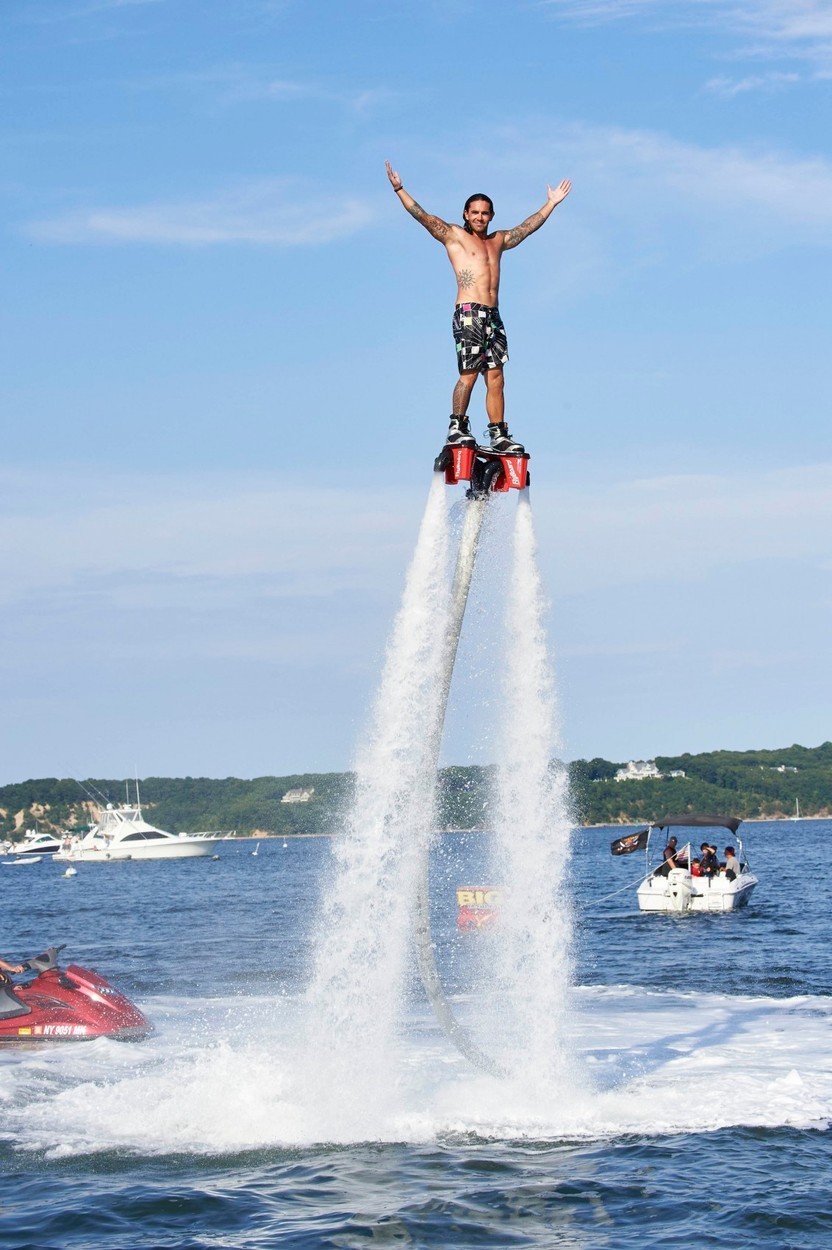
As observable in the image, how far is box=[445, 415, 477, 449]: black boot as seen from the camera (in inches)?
552

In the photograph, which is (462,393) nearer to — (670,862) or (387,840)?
(387,840)

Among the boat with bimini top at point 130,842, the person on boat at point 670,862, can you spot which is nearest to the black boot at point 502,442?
the person on boat at point 670,862

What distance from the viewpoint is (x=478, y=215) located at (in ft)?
46.1

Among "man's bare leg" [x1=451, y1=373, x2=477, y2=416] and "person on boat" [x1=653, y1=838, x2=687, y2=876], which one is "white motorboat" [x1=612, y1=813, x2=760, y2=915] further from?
"man's bare leg" [x1=451, y1=373, x2=477, y2=416]

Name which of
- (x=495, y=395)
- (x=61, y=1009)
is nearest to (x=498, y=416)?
(x=495, y=395)

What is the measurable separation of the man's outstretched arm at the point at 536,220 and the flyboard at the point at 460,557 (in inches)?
85.4

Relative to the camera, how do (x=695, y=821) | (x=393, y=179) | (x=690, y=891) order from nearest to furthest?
(x=393, y=179), (x=690, y=891), (x=695, y=821)

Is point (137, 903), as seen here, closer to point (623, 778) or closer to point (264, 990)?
point (264, 990)

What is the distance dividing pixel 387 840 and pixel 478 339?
5469 mm

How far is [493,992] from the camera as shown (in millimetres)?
17828

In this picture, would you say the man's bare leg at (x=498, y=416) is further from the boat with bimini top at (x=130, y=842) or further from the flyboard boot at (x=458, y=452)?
the boat with bimini top at (x=130, y=842)

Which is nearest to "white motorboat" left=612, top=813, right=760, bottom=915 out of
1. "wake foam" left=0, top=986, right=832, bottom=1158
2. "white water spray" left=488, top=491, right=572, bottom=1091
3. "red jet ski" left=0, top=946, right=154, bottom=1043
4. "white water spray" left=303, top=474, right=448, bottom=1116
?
"wake foam" left=0, top=986, right=832, bottom=1158

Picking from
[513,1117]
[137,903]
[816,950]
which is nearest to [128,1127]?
[513,1117]

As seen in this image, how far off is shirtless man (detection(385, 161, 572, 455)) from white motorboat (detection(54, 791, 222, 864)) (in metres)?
126
